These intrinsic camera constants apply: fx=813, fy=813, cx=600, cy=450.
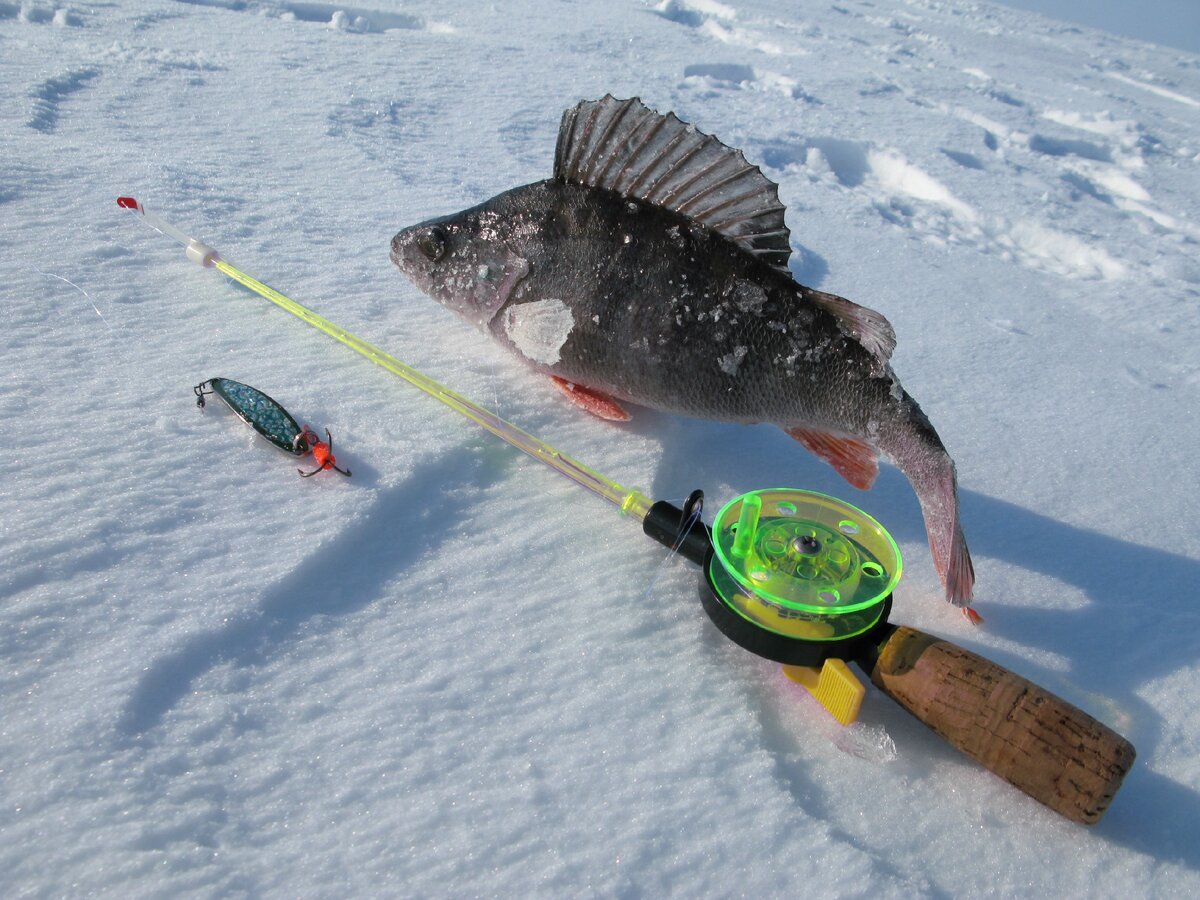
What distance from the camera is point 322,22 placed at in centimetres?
552

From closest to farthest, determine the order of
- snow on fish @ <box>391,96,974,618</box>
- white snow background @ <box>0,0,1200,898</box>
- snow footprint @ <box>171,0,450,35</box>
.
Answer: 1. white snow background @ <box>0,0,1200,898</box>
2. snow on fish @ <box>391,96,974,618</box>
3. snow footprint @ <box>171,0,450,35</box>

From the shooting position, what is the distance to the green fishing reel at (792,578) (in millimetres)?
1482

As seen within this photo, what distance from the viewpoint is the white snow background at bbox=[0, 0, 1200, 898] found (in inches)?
47.9

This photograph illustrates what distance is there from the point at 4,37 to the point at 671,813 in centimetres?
465

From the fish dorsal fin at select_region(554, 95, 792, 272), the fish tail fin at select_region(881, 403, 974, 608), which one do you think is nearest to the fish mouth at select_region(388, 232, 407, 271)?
the fish dorsal fin at select_region(554, 95, 792, 272)

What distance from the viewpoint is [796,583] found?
1.53 meters

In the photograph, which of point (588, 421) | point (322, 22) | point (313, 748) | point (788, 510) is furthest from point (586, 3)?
point (313, 748)

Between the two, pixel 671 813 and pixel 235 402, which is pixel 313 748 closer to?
pixel 671 813

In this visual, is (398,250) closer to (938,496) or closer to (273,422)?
(273,422)

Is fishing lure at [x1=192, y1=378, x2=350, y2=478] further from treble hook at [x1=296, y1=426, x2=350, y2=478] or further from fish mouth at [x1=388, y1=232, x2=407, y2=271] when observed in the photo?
fish mouth at [x1=388, y1=232, x2=407, y2=271]

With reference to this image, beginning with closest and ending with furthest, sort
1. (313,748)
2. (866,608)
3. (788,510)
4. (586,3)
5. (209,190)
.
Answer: (313,748), (866,608), (788,510), (209,190), (586,3)

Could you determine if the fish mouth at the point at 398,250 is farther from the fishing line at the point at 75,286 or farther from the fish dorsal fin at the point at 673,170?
the fishing line at the point at 75,286

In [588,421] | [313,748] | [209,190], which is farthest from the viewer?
[209,190]

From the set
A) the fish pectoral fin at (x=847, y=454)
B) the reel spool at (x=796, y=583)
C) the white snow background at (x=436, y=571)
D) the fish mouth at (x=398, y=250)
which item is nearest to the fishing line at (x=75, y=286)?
the white snow background at (x=436, y=571)
